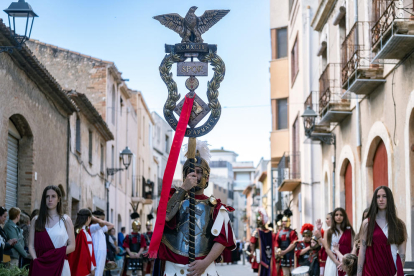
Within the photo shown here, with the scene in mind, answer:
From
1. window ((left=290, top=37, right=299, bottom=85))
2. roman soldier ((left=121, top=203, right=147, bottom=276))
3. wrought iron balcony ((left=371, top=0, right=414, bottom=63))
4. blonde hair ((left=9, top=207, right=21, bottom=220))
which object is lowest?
roman soldier ((left=121, top=203, right=147, bottom=276))

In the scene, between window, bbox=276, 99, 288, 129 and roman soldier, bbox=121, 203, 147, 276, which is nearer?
roman soldier, bbox=121, 203, 147, 276

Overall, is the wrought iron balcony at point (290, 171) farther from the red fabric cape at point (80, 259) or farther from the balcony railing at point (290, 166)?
the red fabric cape at point (80, 259)

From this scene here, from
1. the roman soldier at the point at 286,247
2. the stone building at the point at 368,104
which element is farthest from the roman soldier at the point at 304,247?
the stone building at the point at 368,104

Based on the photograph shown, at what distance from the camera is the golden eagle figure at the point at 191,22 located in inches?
293

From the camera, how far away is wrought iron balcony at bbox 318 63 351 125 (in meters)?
19.0

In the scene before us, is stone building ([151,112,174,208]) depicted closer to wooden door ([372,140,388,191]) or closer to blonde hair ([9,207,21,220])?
wooden door ([372,140,388,191])

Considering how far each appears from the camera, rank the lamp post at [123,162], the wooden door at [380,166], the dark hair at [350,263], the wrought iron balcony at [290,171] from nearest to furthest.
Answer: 1. the dark hair at [350,263]
2. the wooden door at [380,166]
3. the lamp post at [123,162]
4. the wrought iron balcony at [290,171]

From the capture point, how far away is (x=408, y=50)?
12.9m

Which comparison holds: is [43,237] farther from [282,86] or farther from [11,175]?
[282,86]

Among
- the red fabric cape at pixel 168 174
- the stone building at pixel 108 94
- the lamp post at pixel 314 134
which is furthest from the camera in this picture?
the stone building at pixel 108 94

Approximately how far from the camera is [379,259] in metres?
8.56

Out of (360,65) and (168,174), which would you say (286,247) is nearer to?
(360,65)

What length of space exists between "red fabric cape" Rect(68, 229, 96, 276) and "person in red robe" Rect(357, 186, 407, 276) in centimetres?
432

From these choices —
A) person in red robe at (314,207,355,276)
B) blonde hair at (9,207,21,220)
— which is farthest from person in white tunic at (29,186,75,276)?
person in red robe at (314,207,355,276)
